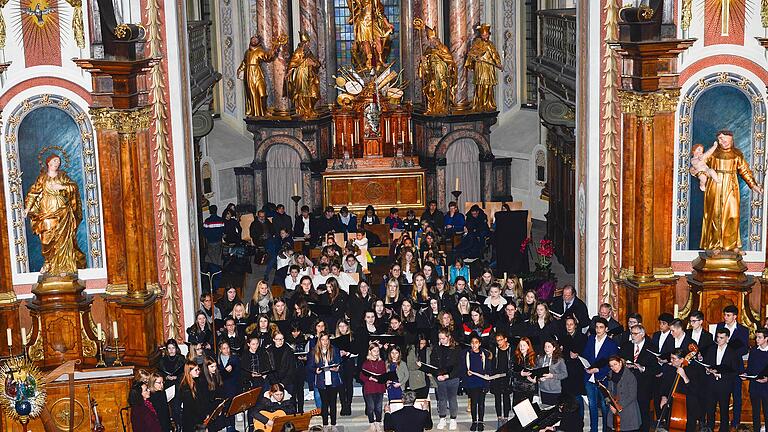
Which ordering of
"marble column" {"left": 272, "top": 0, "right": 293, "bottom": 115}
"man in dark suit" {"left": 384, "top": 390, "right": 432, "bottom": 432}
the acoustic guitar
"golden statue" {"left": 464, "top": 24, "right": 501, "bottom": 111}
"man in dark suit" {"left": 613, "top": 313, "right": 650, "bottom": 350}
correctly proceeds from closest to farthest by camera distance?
"man in dark suit" {"left": 384, "top": 390, "right": 432, "bottom": 432}, the acoustic guitar, "man in dark suit" {"left": 613, "top": 313, "right": 650, "bottom": 350}, "golden statue" {"left": 464, "top": 24, "right": 501, "bottom": 111}, "marble column" {"left": 272, "top": 0, "right": 293, "bottom": 115}

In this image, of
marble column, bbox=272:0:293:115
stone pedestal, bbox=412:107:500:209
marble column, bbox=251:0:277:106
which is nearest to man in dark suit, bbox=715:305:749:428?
stone pedestal, bbox=412:107:500:209

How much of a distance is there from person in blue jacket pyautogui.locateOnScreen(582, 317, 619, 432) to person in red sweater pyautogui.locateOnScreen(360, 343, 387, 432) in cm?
270

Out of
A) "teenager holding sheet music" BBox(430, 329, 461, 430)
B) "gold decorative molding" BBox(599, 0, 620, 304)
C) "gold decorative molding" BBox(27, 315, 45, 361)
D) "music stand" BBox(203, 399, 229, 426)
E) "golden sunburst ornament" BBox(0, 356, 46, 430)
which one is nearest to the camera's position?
"golden sunburst ornament" BBox(0, 356, 46, 430)

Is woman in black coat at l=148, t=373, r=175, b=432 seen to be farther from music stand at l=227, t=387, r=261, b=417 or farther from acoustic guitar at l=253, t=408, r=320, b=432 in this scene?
acoustic guitar at l=253, t=408, r=320, b=432

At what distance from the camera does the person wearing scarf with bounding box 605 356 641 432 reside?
17.6 metres

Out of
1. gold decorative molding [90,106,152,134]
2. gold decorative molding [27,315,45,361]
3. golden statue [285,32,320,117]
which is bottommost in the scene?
gold decorative molding [27,315,45,361]

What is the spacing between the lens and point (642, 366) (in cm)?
1797

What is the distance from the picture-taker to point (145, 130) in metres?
20.1

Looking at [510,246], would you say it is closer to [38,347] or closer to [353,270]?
[353,270]

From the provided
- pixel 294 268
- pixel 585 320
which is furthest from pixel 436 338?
pixel 294 268

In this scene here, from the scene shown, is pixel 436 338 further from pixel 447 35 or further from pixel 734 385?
pixel 447 35

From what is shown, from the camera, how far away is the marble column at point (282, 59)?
32375 mm

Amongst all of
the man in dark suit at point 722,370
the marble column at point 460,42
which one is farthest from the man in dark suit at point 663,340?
the marble column at point 460,42

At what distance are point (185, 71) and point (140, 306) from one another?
3.60 meters
